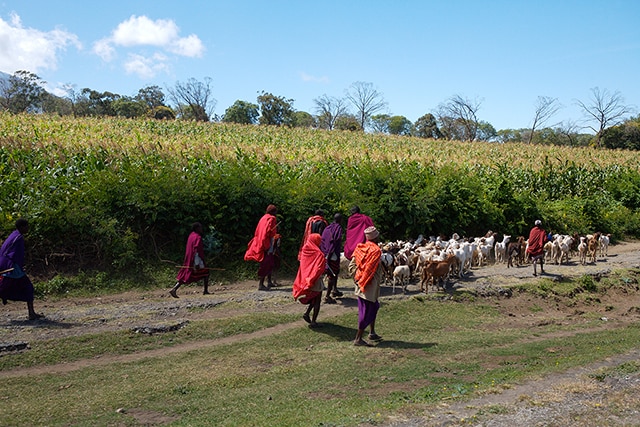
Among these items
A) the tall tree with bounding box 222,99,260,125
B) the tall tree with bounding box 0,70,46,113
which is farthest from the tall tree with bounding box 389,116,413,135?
the tall tree with bounding box 0,70,46,113

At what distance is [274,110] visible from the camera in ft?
220

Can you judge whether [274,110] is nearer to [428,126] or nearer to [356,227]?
[428,126]

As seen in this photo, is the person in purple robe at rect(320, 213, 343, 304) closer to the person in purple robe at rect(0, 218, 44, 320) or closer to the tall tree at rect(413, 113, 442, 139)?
the person in purple robe at rect(0, 218, 44, 320)

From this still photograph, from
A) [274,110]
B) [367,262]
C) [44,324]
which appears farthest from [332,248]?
[274,110]

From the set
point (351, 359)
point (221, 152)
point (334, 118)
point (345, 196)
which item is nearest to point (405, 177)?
point (345, 196)

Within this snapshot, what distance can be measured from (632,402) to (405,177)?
44.6 ft

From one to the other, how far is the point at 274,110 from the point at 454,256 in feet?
179

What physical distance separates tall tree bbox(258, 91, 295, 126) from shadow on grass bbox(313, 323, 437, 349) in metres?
56.6

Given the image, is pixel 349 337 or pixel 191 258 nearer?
pixel 349 337

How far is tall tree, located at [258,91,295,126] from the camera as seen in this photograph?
2613 inches

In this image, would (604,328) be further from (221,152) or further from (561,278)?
(221,152)

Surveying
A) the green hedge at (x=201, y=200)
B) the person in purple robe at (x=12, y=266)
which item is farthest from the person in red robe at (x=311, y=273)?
the green hedge at (x=201, y=200)

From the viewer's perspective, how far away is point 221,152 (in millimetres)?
21844

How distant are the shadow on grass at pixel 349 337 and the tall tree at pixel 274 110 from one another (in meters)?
56.6
